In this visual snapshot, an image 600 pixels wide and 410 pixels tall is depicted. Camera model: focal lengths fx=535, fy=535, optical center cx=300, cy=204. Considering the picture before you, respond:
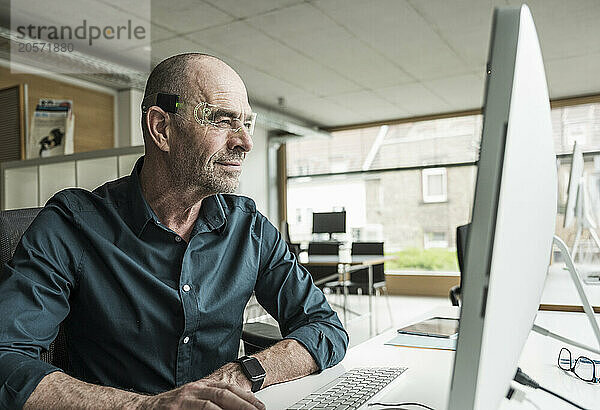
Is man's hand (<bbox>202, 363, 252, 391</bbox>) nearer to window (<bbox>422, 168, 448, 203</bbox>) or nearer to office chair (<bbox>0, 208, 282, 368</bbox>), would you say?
office chair (<bbox>0, 208, 282, 368</bbox>)

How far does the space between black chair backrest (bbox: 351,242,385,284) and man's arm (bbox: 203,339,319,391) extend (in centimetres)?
510

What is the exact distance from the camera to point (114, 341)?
1227 millimetres

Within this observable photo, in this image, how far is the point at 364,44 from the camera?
5430 millimetres

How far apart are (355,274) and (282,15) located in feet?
10.5

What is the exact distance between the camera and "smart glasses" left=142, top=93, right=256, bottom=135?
1321 mm

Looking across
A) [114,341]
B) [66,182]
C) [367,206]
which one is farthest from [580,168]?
[367,206]

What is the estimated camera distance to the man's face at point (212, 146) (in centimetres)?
133

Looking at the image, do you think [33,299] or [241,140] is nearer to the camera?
[33,299]

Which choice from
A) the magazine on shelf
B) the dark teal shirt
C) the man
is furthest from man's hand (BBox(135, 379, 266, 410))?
the magazine on shelf

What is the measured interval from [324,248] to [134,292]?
5656 mm

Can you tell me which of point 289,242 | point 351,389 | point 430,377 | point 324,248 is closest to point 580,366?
point 430,377

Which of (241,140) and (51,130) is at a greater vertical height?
(51,130)

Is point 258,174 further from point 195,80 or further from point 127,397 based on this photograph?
point 127,397

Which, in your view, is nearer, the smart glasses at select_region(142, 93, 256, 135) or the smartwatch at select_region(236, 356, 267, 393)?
the smartwatch at select_region(236, 356, 267, 393)
